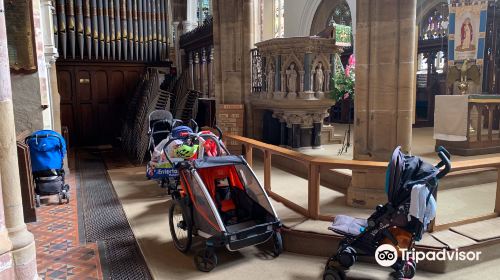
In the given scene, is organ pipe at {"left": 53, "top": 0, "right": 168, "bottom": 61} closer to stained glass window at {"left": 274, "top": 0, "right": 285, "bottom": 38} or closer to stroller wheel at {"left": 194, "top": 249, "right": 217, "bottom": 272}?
stained glass window at {"left": 274, "top": 0, "right": 285, "bottom": 38}

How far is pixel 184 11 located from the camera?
1095 centimetres

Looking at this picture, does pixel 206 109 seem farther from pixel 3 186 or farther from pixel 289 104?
pixel 3 186

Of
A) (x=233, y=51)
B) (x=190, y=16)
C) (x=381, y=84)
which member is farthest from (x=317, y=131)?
(x=190, y=16)

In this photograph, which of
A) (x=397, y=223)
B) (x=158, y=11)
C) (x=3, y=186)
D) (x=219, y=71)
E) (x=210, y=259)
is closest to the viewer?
(x=3, y=186)

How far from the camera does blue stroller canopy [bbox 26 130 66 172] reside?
4746 mm

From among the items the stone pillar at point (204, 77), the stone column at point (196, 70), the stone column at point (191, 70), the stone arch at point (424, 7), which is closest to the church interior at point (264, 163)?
the stone pillar at point (204, 77)

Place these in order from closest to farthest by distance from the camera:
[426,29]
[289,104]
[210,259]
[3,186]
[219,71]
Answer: [3,186], [210,259], [289,104], [219,71], [426,29]

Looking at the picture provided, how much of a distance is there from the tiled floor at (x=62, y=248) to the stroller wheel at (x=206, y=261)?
29.9 inches

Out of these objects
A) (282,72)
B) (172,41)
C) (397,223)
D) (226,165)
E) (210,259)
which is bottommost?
(210,259)

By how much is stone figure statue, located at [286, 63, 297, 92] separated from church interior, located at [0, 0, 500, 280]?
0.02 m

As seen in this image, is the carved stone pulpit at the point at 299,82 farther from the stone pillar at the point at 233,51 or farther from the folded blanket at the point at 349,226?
the folded blanket at the point at 349,226

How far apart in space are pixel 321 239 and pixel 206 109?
19.5 feet

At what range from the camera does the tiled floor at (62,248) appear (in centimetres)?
313

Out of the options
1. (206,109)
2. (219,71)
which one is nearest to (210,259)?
(219,71)
